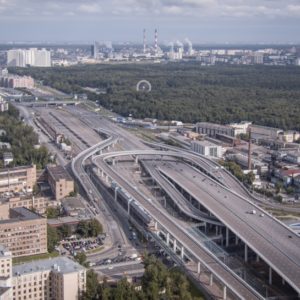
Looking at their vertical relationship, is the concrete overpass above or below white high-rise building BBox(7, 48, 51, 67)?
below

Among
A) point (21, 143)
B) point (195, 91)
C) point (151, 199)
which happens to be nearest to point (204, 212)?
point (151, 199)

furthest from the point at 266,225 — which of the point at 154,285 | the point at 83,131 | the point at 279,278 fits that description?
the point at 83,131

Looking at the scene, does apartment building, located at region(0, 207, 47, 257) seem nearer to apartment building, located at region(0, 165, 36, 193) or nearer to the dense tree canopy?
the dense tree canopy

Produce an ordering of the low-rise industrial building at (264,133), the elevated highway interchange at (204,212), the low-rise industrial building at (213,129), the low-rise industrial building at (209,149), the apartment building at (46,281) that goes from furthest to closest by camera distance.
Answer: the low-rise industrial building at (213,129) < the low-rise industrial building at (264,133) < the low-rise industrial building at (209,149) < the elevated highway interchange at (204,212) < the apartment building at (46,281)

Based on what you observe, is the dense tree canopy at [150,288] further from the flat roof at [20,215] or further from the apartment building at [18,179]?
the apartment building at [18,179]

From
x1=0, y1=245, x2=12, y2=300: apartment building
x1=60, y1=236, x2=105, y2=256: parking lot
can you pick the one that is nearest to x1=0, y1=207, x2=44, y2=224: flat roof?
x1=60, y1=236, x2=105, y2=256: parking lot

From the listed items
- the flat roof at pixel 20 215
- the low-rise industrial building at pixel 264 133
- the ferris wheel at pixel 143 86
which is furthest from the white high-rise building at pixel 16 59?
the flat roof at pixel 20 215

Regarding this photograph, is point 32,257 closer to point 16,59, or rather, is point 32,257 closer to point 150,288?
point 150,288
